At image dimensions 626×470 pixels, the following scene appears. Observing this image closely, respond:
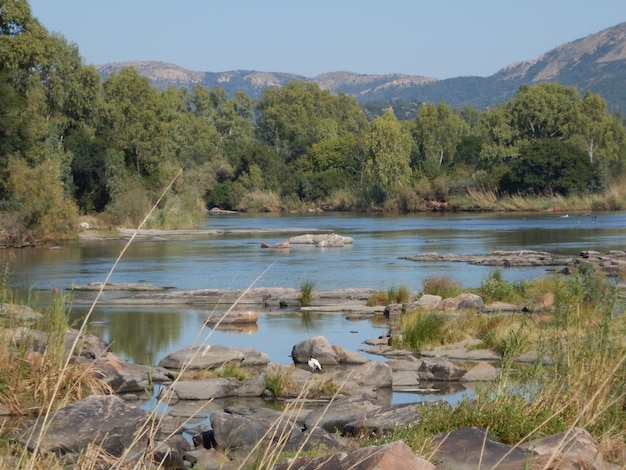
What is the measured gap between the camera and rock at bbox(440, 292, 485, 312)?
17641 millimetres

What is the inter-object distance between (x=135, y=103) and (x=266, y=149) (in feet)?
129

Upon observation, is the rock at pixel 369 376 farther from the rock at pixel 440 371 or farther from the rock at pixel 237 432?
the rock at pixel 237 432

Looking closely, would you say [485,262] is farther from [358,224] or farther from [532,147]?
[532,147]

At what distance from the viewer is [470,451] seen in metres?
6.26

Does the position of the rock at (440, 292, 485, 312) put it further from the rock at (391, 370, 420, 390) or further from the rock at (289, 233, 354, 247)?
the rock at (289, 233, 354, 247)

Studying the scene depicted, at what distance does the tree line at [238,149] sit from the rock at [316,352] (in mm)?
26839

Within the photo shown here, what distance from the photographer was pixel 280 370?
449 inches

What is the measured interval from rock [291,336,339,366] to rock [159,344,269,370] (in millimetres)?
481

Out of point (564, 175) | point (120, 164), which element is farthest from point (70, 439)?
point (564, 175)

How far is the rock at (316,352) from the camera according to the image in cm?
1302

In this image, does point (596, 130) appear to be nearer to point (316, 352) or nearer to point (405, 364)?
point (316, 352)

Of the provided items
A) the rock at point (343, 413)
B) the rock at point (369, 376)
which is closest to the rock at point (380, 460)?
the rock at point (343, 413)

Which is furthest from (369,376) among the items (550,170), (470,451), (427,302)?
(550,170)

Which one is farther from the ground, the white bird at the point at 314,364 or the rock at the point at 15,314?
the rock at the point at 15,314
